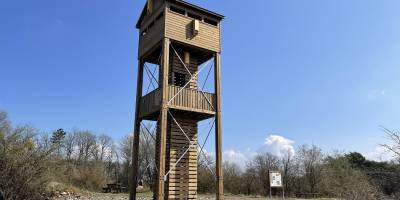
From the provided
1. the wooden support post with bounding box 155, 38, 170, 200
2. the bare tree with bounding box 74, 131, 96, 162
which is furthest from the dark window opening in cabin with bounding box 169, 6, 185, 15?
the bare tree with bounding box 74, 131, 96, 162

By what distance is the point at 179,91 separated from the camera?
14.4 metres

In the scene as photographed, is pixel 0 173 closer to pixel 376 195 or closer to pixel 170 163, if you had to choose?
pixel 170 163

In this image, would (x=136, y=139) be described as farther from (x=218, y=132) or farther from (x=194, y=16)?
(x=194, y=16)

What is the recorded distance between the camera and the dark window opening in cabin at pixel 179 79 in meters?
16.2

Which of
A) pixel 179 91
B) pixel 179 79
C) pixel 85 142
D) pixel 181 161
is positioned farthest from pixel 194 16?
pixel 85 142

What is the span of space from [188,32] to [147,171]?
2987 centimetres

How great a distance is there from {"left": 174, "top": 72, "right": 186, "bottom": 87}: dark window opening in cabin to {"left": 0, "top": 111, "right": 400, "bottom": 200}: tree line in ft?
8.21

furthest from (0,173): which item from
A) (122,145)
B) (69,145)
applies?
(69,145)

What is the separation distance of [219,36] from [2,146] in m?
10.0

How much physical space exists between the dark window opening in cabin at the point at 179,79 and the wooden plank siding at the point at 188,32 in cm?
172

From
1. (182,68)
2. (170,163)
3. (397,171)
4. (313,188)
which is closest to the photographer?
(397,171)

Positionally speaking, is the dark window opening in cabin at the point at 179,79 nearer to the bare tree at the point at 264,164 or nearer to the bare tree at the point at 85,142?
the bare tree at the point at 264,164

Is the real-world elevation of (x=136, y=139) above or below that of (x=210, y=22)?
below

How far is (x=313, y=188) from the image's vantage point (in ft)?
128
